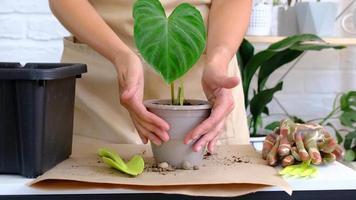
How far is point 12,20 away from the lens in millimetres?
1395

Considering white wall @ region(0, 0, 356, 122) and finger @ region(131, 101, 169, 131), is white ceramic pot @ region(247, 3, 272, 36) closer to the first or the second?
white wall @ region(0, 0, 356, 122)

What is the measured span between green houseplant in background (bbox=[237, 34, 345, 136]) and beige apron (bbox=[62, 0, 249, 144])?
41 centimetres

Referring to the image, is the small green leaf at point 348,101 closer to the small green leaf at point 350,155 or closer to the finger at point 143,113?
the small green leaf at point 350,155

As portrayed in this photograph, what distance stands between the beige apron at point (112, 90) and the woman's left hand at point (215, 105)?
18 centimetres

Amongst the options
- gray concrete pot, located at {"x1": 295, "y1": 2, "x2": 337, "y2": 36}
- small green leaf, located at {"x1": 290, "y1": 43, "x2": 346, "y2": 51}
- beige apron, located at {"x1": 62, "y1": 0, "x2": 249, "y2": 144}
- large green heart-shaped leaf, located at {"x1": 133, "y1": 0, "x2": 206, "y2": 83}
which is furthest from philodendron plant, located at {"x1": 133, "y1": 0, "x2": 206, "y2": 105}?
gray concrete pot, located at {"x1": 295, "y1": 2, "x2": 337, "y2": 36}

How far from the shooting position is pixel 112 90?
823 mm

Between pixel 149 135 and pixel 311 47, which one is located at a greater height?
pixel 311 47

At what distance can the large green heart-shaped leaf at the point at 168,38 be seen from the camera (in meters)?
0.51

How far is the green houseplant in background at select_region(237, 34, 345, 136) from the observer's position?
1214 millimetres

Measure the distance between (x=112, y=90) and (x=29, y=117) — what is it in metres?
0.31

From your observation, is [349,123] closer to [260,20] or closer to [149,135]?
[260,20]

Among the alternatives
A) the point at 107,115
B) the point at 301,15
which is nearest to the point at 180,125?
the point at 107,115

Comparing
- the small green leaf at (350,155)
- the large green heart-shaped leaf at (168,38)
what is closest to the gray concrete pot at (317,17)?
the small green leaf at (350,155)

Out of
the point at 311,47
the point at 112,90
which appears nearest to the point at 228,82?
the point at 112,90
